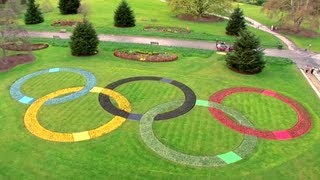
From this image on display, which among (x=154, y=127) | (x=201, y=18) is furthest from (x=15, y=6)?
(x=154, y=127)

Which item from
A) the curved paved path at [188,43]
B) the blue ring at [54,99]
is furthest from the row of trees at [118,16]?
the blue ring at [54,99]

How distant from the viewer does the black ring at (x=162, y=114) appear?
104 ft

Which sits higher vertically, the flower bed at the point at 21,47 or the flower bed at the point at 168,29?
the flower bed at the point at 168,29

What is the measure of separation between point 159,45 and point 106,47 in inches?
365

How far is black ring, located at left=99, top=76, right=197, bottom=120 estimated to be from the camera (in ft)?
104

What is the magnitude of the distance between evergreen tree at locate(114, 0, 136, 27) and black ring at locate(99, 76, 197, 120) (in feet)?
96.5

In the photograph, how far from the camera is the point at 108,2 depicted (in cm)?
9306

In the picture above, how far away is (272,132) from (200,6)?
5009 centimetres

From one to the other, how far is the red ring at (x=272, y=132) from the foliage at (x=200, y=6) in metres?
40.1

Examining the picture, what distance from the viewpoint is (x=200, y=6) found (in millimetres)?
73812

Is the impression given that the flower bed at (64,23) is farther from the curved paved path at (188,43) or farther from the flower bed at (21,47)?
Result: the flower bed at (21,47)

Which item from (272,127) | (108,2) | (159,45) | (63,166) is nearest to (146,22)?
(159,45)

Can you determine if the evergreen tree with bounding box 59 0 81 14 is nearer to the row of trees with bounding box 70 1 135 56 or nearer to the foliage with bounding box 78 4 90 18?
the foliage with bounding box 78 4 90 18

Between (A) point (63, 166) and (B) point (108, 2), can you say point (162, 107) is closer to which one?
(A) point (63, 166)
